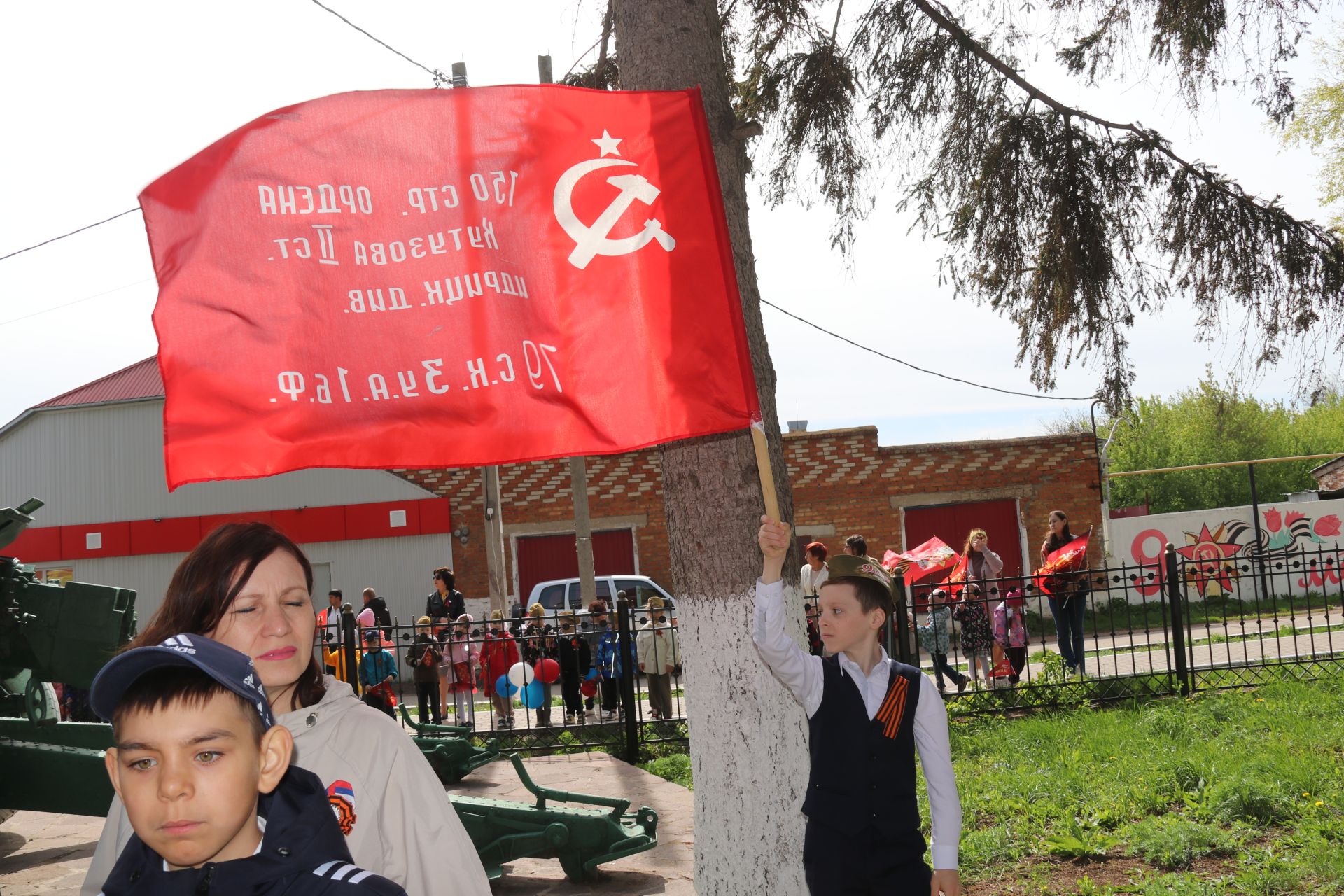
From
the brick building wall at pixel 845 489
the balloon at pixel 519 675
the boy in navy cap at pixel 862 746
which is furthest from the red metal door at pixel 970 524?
the boy in navy cap at pixel 862 746

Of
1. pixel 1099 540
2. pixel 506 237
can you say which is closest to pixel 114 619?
pixel 506 237

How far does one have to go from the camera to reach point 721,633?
14.5ft

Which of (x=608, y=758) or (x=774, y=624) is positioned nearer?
(x=774, y=624)

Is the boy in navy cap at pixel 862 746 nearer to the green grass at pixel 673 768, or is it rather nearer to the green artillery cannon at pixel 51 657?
the green artillery cannon at pixel 51 657

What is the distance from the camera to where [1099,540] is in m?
23.9

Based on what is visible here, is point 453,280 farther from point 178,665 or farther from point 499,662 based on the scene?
point 499,662

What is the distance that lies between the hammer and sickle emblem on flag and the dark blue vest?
5.26ft

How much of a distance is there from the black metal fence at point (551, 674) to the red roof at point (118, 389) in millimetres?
17108

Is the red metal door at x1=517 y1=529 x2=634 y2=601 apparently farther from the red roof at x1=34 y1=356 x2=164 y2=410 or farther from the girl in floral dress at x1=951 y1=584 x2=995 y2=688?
the girl in floral dress at x1=951 y1=584 x2=995 y2=688

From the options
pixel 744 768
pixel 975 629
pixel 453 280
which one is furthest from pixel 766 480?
pixel 975 629

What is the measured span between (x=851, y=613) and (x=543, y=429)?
1195 mm

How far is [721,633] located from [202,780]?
9.39 feet

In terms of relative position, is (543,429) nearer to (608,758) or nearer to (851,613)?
(851,613)

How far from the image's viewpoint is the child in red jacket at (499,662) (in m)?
11.9
